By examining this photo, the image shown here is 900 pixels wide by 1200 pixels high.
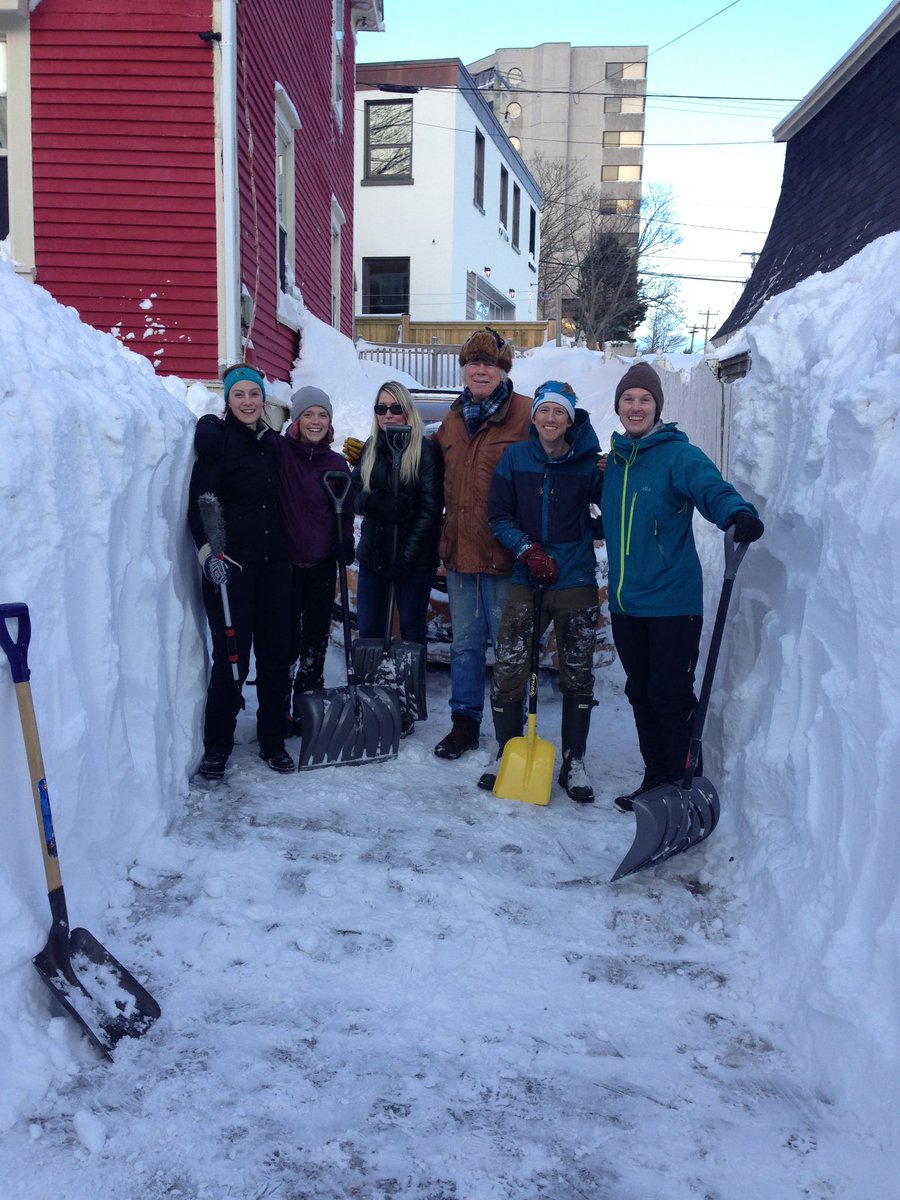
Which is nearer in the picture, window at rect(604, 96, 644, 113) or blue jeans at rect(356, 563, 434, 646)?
blue jeans at rect(356, 563, 434, 646)

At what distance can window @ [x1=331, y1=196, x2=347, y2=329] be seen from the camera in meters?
14.2

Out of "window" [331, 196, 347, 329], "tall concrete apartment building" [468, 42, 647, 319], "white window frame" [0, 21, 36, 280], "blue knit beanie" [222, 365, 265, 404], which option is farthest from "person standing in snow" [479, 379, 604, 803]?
"tall concrete apartment building" [468, 42, 647, 319]

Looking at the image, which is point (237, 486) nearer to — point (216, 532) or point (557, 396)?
point (216, 532)

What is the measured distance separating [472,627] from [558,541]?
69 centimetres

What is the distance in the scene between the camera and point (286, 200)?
10.9 metres

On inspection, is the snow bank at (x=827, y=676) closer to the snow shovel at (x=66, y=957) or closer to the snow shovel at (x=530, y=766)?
the snow shovel at (x=530, y=766)

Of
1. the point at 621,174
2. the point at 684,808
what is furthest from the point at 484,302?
the point at 621,174

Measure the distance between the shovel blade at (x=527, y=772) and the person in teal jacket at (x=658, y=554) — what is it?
521mm

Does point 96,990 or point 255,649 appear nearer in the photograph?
point 96,990

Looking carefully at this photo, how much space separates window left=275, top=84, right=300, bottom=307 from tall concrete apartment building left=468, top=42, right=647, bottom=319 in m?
39.6

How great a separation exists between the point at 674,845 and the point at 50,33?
8832 millimetres

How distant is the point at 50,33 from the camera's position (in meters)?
8.07

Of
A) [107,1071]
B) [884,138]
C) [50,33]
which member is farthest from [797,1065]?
[884,138]

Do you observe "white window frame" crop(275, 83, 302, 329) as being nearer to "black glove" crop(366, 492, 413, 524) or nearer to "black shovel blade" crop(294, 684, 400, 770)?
"black glove" crop(366, 492, 413, 524)
